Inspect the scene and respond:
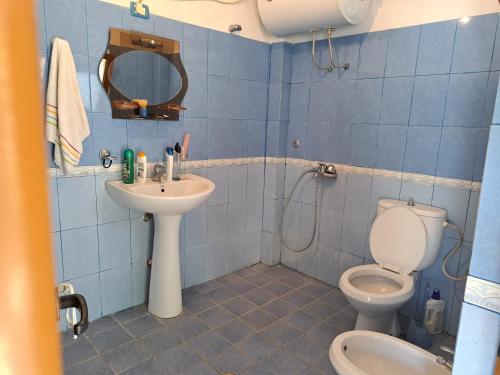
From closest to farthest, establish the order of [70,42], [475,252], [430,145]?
[475,252], [70,42], [430,145]

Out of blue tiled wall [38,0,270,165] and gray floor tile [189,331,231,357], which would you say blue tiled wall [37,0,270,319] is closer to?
blue tiled wall [38,0,270,165]

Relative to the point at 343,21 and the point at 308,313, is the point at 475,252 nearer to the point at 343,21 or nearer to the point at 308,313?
the point at 308,313

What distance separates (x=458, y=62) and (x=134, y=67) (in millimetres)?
1845

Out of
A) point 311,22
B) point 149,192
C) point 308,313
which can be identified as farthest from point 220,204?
point 311,22

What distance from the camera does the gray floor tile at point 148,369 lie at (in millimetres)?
1769

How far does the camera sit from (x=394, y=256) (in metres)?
2.14

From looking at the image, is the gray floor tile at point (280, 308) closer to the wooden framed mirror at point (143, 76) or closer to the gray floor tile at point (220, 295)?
the gray floor tile at point (220, 295)

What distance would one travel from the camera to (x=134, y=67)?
83.2 inches

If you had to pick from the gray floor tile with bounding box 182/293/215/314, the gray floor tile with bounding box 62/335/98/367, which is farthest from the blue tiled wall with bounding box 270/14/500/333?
the gray floor tile with bounding box 62/335/98/367

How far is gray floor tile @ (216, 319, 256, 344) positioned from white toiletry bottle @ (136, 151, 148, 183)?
3.32 feet

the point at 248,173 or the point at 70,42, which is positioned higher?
the point at 70,42

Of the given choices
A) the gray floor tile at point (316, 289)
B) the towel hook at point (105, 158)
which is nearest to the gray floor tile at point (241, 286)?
the gray floor tile at point (316, 289)

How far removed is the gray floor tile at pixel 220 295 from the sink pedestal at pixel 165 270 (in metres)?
0.29

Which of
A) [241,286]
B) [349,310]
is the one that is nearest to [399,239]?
[349,310]
